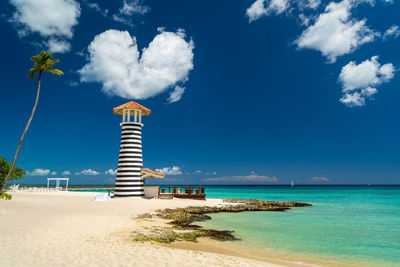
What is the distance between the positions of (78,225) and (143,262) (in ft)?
21.9

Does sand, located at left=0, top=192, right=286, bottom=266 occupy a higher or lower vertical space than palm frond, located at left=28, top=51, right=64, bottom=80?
lower

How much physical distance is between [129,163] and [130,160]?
0.32 metres

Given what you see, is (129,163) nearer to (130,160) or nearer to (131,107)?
(130,160)

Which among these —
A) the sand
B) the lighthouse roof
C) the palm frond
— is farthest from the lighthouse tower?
the sand

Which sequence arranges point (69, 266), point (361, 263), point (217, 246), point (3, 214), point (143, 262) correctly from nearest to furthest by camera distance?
point (69, 266) → point (143, 262) → point (361, 263) → point (217, 246) → point (3, 214)

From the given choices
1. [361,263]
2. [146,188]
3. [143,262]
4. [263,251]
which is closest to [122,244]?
[143,262]

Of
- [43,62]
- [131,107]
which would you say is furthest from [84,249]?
[131,107]

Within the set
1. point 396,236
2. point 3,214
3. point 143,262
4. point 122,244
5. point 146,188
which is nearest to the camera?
point 143,262

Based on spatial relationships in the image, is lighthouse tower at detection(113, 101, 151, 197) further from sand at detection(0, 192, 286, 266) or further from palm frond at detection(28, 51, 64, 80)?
sand at detection(0, 192, 286, 266)

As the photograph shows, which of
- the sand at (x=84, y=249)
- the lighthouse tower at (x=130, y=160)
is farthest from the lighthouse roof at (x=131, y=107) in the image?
the sand at (x=84, y=249)

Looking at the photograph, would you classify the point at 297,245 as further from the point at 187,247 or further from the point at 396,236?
the point at 396,236

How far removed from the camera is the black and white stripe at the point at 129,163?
2694 cm

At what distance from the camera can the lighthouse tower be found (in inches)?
1061

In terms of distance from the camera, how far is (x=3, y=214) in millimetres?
13914
